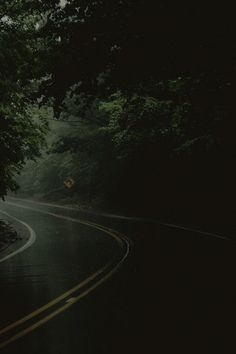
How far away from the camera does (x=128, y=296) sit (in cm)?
1119

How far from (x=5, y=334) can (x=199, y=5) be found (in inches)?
280

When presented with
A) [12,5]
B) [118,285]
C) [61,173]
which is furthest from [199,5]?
[61,173]

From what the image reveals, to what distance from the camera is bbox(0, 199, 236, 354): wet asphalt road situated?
8.03 metres

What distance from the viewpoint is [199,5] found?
440 inches

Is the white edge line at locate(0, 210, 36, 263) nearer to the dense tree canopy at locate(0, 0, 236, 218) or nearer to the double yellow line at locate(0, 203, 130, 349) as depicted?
the double yellow line at locate(0, 203, 130, 349)

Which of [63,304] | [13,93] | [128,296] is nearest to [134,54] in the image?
[128,296]

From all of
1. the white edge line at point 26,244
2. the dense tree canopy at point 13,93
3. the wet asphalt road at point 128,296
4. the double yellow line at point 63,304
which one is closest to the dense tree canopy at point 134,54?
the dense tree canopy at point 13,93

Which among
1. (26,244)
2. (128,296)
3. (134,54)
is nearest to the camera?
(128,296)

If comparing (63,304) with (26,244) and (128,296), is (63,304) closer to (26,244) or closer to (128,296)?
(128,296)

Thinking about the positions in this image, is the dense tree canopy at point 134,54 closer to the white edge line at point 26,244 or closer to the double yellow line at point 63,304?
the double yellow line at point 63,304

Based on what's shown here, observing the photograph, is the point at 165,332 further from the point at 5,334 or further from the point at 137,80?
the point at 137,80

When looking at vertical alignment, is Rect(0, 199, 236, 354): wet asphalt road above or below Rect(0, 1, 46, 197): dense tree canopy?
below

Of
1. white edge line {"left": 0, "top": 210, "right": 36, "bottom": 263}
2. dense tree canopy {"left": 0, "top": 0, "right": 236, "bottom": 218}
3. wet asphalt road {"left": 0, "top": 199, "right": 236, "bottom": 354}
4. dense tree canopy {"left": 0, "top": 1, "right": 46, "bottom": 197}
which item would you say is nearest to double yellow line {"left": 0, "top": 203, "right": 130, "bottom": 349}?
wet asphalt road {"left": 0, "top": 199, "right": 236, "bottom": 354}

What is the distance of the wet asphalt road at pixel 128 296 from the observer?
8031 mm
